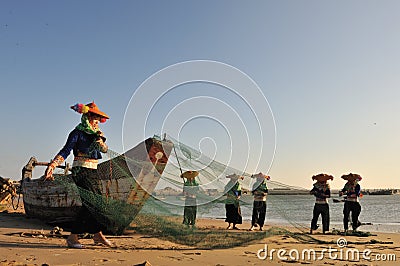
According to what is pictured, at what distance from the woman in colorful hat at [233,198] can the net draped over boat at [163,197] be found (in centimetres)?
17

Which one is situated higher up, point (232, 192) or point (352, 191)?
point (352, 191)

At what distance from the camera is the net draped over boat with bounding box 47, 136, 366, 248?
20.6 feet

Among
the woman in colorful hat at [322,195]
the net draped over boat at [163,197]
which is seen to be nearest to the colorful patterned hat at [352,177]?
the woman in colorful hat at [322,195]

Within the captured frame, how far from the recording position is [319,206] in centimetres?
1088

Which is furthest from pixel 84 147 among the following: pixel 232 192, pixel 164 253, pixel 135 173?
pixel 232 192

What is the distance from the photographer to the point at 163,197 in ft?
25.9

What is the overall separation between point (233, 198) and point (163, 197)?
1.82 metres

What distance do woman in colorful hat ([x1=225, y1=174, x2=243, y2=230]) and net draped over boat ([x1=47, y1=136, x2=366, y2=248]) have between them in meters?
0.17

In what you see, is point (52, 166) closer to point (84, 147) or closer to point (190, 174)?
point (84, 147)

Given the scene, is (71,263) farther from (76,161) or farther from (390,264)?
(390,264)

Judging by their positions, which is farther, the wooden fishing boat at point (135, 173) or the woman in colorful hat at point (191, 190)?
the woman in colorful hat at point (191, 190)

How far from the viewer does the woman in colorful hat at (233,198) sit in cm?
891

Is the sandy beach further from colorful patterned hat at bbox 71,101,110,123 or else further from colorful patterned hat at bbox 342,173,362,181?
colorful patterned hat at bbox 342,173,362,181

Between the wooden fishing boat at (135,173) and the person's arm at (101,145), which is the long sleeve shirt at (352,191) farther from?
the person's arm at (101,145)
